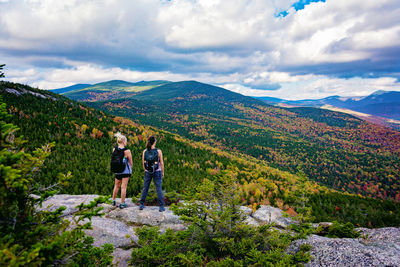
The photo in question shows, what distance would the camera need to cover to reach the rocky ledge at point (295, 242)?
10.8 ft

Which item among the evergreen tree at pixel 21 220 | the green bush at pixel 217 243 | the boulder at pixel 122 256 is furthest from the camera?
the boulder at pixel 122 256

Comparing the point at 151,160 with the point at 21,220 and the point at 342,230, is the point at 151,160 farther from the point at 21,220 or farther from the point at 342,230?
the point at 342,230

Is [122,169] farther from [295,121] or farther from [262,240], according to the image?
[295,121]

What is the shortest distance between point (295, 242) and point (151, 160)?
420 centimetres

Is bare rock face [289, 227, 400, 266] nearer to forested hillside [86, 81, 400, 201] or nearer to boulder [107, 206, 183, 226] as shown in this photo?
boulder [107, 206, 183, 226]

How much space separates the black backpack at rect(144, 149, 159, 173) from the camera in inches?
218

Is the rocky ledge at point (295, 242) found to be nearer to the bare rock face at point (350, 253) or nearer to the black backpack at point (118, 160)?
the bare rock face at point (350, 253)

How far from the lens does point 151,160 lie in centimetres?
557

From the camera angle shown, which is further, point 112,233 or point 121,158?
point 121,158

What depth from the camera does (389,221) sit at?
21.9 ft

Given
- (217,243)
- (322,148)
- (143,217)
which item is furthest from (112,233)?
(322,148)

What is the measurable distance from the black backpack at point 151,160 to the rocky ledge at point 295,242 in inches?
57.6

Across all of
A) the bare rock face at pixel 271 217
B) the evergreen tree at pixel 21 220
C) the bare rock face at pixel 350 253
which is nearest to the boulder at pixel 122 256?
the evergreen tree at pixel 21 220

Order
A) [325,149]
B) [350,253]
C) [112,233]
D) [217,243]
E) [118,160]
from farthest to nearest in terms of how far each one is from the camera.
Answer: [325,149], [118,160], [112,233], [217,243], [350,253]
